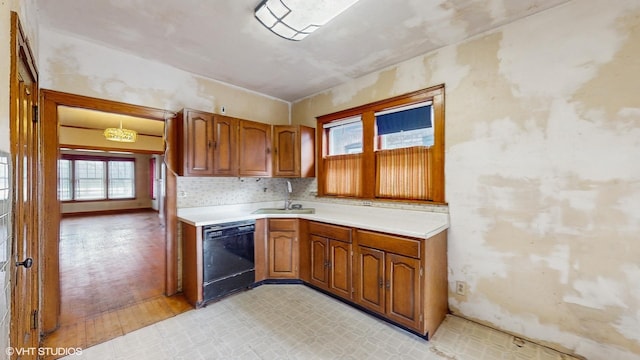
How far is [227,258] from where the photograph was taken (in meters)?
2.87

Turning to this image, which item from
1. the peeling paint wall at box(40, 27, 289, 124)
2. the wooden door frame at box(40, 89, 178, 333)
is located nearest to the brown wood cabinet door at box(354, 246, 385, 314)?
the peeling paint wall at box(40, 27, 289, 124)

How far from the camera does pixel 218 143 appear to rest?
3035 mm

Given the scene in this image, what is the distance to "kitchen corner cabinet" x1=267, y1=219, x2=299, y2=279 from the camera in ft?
10.6

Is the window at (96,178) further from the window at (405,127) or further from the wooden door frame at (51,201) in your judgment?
the window at (405,127)

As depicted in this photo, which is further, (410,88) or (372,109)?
(372,109)

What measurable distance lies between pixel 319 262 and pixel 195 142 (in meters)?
2.01

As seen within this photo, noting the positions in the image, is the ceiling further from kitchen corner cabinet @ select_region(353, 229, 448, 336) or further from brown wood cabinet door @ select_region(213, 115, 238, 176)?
kitchen corner cabinet @ select_region(353, 229, 448, 336)

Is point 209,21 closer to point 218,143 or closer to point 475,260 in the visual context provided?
point 218,143

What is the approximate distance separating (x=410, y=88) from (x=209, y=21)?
2054mm

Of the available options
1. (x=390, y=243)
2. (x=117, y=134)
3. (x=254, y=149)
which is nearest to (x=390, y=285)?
(x=390, y=243)

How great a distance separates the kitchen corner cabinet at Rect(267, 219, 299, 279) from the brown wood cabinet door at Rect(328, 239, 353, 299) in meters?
0.59

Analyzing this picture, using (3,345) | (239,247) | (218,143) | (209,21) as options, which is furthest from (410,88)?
(3,345)

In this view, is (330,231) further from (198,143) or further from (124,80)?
(124,80)

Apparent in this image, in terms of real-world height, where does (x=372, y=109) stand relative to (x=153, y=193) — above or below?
above
